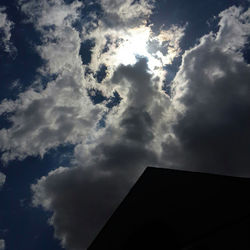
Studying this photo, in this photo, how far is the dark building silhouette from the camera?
1102 centimetres

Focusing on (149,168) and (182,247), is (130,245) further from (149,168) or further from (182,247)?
(149,168)

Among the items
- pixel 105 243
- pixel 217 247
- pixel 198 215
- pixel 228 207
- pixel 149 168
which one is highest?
pixel 149 168

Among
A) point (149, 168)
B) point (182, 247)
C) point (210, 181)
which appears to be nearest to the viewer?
point (182, 247)

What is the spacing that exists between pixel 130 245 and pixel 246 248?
259 inches

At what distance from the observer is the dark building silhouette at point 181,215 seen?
11016 millimetres

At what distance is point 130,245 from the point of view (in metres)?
13.4

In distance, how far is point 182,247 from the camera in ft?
36.6

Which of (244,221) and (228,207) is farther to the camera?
(228,207)

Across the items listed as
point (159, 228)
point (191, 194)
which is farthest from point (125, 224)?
point (191, 194)

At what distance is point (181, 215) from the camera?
13031mm

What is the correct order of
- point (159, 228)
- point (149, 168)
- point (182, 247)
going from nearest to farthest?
point (182, 247) < point (159, 228) < point (149, 168)

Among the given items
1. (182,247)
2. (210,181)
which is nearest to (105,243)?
(182,247)

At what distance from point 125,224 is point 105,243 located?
185cm

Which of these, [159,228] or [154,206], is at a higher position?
[154,206]
